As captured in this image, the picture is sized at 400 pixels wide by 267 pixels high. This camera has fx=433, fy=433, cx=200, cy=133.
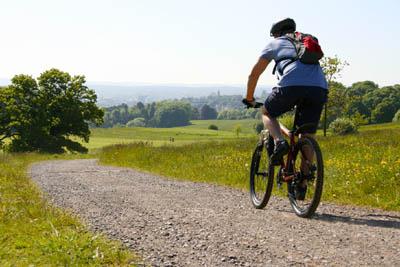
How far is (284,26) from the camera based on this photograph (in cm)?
649

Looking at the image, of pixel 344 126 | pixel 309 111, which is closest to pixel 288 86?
pixel 309 111

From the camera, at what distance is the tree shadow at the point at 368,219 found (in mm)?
5574

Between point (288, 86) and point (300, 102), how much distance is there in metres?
0.36

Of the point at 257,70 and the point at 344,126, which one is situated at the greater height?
the point at 257,70

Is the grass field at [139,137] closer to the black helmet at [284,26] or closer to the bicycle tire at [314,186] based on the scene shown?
the black helmet at [284,26]

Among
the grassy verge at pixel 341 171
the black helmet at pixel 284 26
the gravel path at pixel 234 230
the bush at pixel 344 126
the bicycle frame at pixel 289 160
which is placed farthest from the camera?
the bush at pixel 344 126

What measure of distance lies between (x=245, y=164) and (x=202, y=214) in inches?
230

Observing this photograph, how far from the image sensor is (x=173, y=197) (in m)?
8.02

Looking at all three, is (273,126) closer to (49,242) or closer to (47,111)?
(49,242)

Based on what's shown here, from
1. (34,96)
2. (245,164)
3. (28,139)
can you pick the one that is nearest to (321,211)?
(245,164)

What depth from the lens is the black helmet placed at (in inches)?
255

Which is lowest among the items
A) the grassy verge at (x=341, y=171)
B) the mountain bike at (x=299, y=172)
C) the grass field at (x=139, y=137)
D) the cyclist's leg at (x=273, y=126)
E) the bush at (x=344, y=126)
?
the grass field at (x=139, y=137)

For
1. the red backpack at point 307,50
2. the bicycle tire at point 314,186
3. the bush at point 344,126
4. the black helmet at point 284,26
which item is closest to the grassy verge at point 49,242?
the bicycle tire at point 314,186

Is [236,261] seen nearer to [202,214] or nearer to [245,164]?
[202,214]
